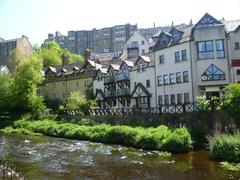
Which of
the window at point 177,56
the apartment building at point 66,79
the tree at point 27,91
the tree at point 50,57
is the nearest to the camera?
the window at point 177,56

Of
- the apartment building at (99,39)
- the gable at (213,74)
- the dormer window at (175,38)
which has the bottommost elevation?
the gable at (213,74)

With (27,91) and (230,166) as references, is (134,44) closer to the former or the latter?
(27,91)

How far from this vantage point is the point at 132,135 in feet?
114

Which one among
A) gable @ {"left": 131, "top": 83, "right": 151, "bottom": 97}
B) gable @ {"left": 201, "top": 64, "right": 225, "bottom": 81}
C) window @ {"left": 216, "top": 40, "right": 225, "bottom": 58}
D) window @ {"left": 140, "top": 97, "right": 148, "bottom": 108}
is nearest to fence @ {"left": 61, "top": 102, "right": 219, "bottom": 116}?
gable @ {"left": 201, "top": 64, "right": 225, "bottom": 81}

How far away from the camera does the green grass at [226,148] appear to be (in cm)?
2478

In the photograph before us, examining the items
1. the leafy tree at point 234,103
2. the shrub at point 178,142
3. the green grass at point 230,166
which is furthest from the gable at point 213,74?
the green grass at point 230,166

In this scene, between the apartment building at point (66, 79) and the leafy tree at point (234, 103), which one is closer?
the leafy tree at point (234, 103)

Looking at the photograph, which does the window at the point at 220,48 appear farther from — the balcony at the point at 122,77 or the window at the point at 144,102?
the balcony at the point at 122,77

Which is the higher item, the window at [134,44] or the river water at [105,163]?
the window at [134,44]

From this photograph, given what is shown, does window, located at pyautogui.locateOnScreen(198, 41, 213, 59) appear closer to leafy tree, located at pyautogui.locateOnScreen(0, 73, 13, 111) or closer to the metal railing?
the metal railing

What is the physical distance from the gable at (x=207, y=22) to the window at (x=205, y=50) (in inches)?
79.9

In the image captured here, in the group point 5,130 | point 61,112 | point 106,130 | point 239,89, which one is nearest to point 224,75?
point 239,89

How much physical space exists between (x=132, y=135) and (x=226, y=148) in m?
11.3

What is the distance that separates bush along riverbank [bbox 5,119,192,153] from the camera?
30.0 meters
